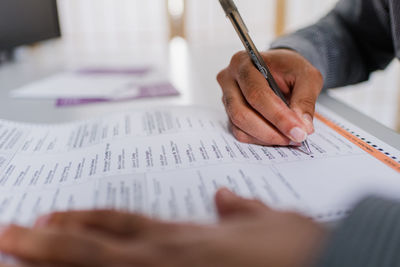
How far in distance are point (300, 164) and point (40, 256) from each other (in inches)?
11.5

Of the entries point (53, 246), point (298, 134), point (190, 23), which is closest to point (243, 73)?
point (298, 134)

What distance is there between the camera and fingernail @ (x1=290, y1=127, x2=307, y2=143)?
1.43 feet

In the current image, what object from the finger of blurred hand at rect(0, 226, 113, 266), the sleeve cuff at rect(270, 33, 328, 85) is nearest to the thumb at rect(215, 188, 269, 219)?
the finger of blurred hand at rect(0, 226, 113, 266)

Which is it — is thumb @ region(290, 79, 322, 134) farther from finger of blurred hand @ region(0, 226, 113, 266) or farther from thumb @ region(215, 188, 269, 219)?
finger of blurred hand @ region(0, 226, 113, 266)

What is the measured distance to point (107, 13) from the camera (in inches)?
121

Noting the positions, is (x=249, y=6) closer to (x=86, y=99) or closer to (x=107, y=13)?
(x=107, y=13)

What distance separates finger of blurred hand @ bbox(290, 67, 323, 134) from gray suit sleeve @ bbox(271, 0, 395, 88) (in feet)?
0.56

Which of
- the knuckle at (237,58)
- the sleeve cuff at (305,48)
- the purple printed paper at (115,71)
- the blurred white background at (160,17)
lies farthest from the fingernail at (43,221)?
the blurred white background at (160,17)

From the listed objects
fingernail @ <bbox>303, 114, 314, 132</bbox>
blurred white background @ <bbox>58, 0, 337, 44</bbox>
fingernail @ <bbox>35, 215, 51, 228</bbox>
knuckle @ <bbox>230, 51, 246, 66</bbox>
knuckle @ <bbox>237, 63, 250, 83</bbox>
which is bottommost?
→ fingernail @ <bbox>35, 215, 51, 228</bbox>

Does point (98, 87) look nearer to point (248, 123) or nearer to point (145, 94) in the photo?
point (145, 94)

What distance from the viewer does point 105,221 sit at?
26 centimetres

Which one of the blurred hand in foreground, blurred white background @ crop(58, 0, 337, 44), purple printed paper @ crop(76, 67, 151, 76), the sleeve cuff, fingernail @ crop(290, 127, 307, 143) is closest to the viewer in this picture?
the blurred hand in foreground

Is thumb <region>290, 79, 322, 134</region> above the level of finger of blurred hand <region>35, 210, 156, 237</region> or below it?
above

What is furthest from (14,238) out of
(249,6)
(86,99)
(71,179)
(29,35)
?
(249,6)
